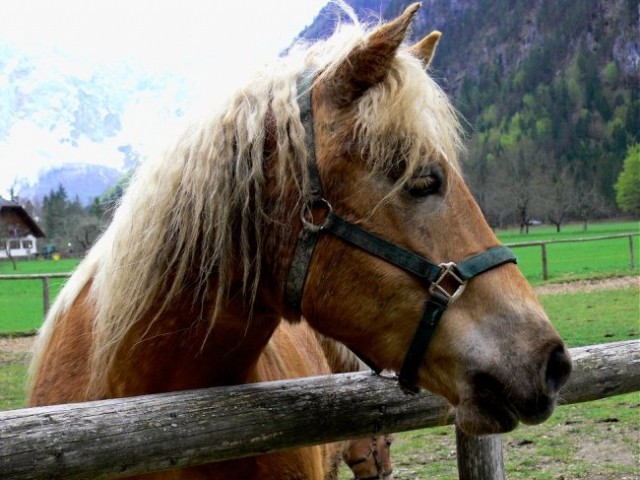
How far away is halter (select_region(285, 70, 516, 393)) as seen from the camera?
1.85 meters

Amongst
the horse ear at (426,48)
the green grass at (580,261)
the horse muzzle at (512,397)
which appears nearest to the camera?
the horse muzzle at (512,397)

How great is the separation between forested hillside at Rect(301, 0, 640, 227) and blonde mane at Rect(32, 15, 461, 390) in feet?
158

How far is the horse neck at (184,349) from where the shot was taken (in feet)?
6.97

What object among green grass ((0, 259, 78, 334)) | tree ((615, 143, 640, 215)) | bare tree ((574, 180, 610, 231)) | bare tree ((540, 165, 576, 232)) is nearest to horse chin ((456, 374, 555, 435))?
green grass ((0, 259, 78, 334))

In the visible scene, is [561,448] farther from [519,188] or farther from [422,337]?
[519,188]

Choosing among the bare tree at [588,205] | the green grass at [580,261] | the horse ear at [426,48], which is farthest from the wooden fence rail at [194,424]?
the bare tree at [588,205]

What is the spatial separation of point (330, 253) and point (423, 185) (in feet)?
1.16

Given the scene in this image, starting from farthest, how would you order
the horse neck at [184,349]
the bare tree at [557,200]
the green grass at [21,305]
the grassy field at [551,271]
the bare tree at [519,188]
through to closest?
the bare tree at [557,200]
the bare tree at [519,188]
the grassy field at [551,271]
the green grass at [21,305]
the horse neck at [184,349]

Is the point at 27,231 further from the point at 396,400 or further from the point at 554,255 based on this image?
the point at 396,400

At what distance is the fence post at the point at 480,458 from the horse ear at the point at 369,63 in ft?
6.18

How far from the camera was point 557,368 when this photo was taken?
1773 millimetres

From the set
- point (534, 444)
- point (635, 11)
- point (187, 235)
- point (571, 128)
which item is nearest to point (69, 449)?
point (187, 235)

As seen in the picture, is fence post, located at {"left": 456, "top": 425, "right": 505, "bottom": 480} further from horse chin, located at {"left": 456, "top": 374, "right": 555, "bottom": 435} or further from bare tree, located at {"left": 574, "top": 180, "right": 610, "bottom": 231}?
bare tree, located at {"left": 574, "top": 180, "right": 610, "bottom": 231}

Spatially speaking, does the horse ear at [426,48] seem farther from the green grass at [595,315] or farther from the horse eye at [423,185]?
the green grass at [595,315]
